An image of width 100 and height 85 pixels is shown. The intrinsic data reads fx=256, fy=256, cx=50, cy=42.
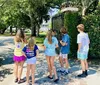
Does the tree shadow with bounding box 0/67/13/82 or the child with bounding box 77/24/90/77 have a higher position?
the child with bounding box 77/24/90/77

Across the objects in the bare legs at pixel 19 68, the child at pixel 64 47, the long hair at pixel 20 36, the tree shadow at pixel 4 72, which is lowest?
the tree shadow at pixel 4 72

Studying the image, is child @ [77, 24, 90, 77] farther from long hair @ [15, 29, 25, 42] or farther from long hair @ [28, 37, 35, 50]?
long hair @ [15, 29, 25, 42]

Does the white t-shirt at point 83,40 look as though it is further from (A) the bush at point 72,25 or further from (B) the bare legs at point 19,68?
(A) the bush at point 72,25

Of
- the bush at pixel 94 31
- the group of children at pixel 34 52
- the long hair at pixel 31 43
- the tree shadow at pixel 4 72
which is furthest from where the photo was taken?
the bush at pixel 94 31

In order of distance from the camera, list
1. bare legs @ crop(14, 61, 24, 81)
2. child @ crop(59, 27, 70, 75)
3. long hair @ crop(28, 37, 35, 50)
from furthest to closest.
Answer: child @ crop(59, 27, 70, 75) < bare legs @ crop(14, 61, 24, 81) < long hair @ crop(28, 37, 35, 50)

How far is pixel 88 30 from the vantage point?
11.9m

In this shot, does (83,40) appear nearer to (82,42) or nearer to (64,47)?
(82,42)

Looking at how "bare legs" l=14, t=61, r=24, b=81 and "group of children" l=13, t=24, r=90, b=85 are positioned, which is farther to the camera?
"bare legs" l=14, t=61, r=24, b=81

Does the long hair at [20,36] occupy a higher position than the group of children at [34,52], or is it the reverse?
the long hair at [20,36]

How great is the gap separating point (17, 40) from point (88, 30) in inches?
181

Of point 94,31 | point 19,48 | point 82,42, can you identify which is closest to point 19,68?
point 19,48

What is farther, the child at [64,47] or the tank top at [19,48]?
the child at [64,47]

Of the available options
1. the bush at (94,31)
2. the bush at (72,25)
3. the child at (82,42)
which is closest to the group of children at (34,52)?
the child at (82,42)

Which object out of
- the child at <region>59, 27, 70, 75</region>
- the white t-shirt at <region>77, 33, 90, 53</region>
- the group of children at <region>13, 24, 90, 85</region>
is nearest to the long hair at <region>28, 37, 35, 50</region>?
the group of children at <region>13, 24, 90, 85</region>
